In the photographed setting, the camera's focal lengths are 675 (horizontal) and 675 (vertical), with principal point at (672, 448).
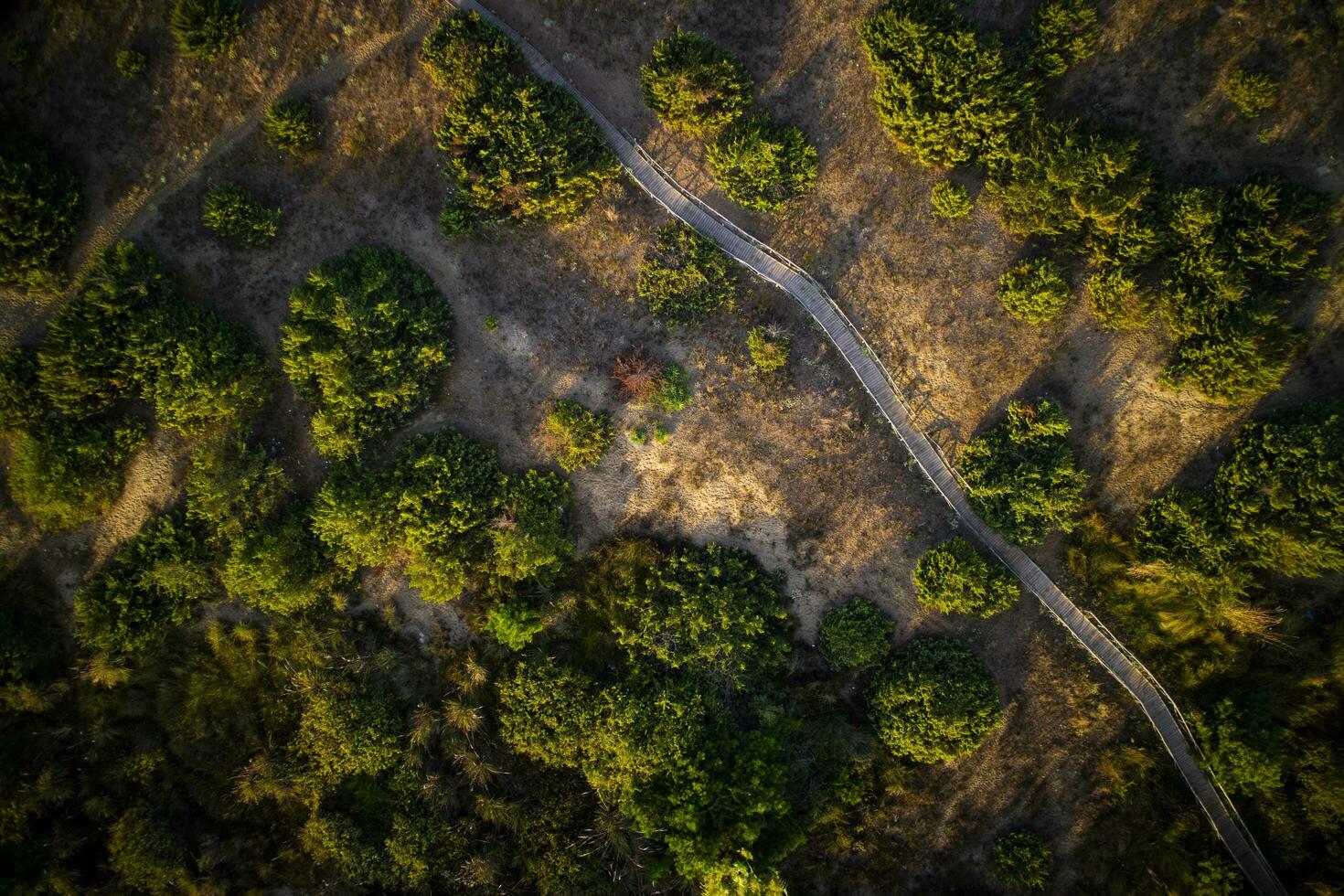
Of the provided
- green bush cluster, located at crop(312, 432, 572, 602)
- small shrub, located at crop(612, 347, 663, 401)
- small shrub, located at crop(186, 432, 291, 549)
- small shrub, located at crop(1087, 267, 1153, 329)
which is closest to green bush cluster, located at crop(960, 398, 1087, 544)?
small shrub, located at crop(1087, 267, 1153, 329)

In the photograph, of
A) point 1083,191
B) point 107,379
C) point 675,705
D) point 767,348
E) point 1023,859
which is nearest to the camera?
point 1083,191

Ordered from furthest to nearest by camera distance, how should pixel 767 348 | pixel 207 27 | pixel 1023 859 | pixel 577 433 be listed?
pixel 767 348
pixel 1023 859
pixel 577 433
pixel 207 27

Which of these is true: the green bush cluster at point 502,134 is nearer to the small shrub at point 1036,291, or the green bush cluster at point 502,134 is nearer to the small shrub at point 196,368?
the small shrub at point 196,368

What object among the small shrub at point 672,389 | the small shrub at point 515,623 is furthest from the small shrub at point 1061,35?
the small shrub at point 515,623

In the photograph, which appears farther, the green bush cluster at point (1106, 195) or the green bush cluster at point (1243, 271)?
the green bush cluster at point (1106, 195)

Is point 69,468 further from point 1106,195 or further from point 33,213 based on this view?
point 1106,195

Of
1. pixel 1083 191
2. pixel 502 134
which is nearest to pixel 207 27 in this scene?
A: pixel 502 134
